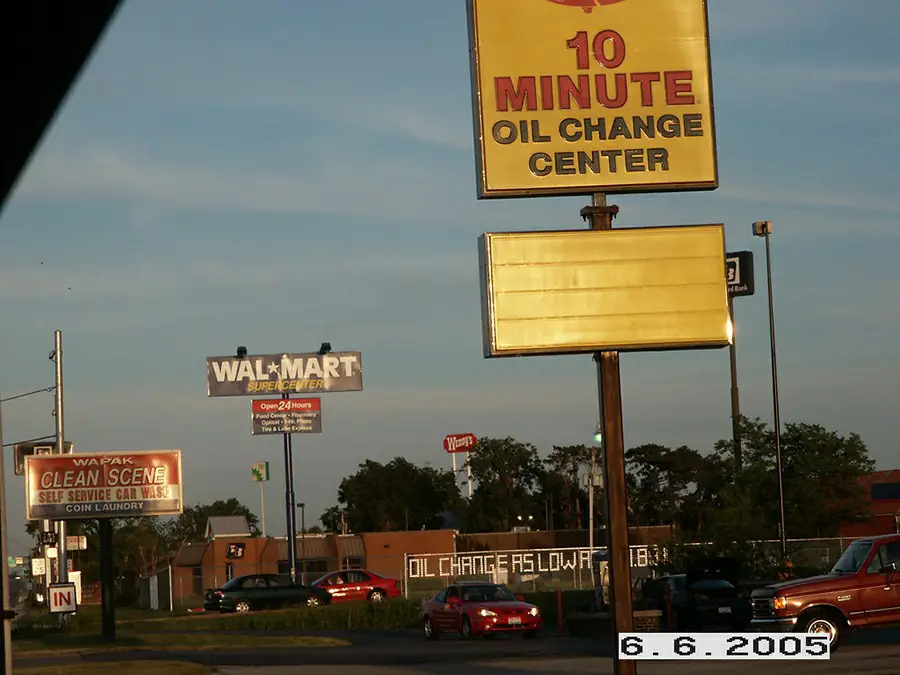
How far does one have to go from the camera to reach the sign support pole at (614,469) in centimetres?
1493

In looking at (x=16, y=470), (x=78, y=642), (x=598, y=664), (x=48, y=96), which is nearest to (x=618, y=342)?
(x=598, y=664)

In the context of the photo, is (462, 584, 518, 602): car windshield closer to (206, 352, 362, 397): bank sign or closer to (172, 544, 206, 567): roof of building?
(206, 352, 362, 397): bank sign

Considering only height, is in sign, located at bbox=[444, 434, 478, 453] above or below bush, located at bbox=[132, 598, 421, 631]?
above

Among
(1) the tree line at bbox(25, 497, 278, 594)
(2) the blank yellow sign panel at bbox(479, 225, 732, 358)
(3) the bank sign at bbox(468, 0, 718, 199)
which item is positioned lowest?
(1) the tree line at bbox(25, 497, 278, 594)

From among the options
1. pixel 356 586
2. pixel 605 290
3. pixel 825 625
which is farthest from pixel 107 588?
pixel 605 290

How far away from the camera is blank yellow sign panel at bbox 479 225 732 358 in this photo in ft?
49.2

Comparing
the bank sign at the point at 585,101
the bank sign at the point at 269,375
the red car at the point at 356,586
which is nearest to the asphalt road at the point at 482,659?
the bank sign at the point at 585,101

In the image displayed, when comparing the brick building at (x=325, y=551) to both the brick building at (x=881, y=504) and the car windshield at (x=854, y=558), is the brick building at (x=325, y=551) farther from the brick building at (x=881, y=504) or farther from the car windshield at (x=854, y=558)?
the car windshield at (x=854, y=558)

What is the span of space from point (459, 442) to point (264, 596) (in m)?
47.8

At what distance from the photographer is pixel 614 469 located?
15.2 metres

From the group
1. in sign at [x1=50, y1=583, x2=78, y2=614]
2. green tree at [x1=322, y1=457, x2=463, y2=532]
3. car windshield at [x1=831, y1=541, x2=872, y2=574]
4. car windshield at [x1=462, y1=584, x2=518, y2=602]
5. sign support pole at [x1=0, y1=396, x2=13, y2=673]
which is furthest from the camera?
green tree at [x1=322, y1=457, x2=463, y2=532]

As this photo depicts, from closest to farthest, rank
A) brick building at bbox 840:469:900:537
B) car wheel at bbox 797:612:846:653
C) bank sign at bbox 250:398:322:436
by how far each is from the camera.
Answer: car wheel at bbox 797:612:846:653 → bank sign at bbox 250:398:322:436 → brick building at bbox 840:469:900:537

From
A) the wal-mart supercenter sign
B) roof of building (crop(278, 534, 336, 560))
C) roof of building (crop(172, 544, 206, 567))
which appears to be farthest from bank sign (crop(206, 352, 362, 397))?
roof of building (crop(172, 544, 206, 567))

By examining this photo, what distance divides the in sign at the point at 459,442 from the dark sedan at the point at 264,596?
45945mm
